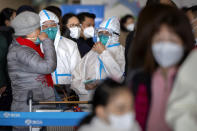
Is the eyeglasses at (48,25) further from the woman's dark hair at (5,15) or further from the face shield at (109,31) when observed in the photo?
the woman's dark hair at (5,15)

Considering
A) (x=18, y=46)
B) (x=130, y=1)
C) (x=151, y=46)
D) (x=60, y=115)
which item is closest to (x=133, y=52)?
(x=151, y=46)

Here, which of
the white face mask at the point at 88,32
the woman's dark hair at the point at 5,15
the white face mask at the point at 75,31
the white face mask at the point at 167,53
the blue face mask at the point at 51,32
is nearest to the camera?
the white face mask at the point at 167,53

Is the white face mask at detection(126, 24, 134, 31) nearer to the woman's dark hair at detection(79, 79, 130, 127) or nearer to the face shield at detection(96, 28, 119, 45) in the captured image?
the face shield at detection(96, 28, 119, 45)

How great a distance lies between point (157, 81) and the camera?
1.88 meters

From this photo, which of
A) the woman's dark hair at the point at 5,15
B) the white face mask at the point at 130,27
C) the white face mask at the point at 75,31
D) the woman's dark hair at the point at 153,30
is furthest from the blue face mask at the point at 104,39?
the white face mask at the point at 130,27

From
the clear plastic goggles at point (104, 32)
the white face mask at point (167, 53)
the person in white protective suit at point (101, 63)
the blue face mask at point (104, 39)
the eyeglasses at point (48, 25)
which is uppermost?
the white face mask at point (167, 53)

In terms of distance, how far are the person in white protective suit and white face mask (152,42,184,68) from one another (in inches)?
75.7

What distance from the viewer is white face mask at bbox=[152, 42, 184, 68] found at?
1711 millimetres

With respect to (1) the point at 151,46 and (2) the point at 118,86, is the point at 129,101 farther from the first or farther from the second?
(1) the point at 151,46

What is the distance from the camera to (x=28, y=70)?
313cm

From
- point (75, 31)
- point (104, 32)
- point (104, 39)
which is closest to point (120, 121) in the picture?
point (104, 39)

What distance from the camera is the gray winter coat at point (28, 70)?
304 cm

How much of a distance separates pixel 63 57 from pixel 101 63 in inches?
23.8

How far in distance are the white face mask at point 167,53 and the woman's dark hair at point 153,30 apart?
0.05m
